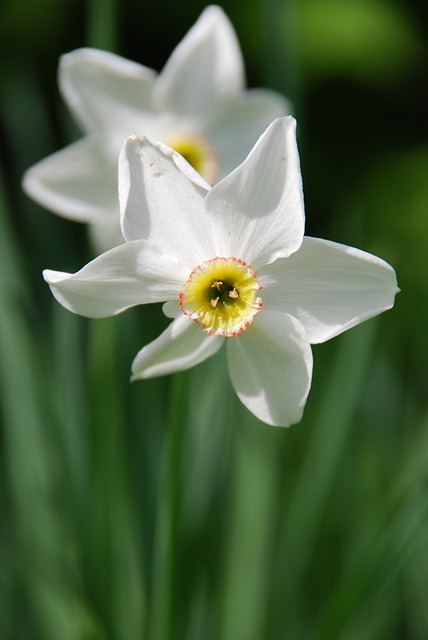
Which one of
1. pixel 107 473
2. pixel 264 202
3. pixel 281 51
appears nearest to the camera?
pixel 264 202

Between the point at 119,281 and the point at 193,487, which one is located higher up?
the point at 119,281

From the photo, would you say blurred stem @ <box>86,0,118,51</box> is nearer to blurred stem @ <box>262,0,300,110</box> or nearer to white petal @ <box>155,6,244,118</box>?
white petal @ <box>155,6,244,118</box>

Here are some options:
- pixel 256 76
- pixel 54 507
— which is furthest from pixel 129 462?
pixel 256 76

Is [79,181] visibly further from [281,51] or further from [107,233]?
[281,51]

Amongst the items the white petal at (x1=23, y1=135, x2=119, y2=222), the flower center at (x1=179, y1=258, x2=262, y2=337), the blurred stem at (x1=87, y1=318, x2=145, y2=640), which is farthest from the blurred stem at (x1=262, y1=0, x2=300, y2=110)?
the flower center at (x1=179, y1=258, x2=262, y2=337)

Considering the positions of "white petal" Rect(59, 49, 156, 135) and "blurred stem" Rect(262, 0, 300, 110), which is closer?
"white petal" Rect(59, 49, 156, 135)

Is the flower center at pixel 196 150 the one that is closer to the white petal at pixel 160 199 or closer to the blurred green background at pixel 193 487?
the blurred green background at pixel 193 487

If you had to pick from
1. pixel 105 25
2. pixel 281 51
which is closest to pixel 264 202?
pixel 105 25
